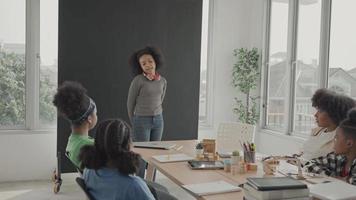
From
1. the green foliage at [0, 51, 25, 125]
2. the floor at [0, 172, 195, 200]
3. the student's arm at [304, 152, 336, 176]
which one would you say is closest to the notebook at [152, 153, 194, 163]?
the student's arm at [304, 152, 336, 176]

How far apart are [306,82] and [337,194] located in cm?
314

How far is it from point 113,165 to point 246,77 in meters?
3.82

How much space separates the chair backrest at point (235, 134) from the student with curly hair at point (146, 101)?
2.10 feet

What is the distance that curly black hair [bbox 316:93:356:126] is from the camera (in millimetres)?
2605

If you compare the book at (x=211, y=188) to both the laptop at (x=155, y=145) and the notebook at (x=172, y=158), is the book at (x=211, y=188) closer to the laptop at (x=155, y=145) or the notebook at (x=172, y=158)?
the notebook at (x=172, y=158)

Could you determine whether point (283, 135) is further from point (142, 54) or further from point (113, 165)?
point (113, 165)

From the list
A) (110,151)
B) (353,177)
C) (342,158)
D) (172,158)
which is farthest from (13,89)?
(353,177)

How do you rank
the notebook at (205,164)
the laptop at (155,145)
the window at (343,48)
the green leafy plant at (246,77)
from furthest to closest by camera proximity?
the green leafy plant at (246,77) → the window at (343,48) → the laptop at (155,145) → the notebook at (205,164)

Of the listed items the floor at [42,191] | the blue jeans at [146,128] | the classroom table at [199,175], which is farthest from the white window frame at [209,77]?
the classroom table at [199,175]

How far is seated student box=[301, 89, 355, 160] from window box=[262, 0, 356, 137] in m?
1.61

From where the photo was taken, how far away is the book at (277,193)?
160 centimetres

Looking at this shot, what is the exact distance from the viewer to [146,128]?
12.3 ft

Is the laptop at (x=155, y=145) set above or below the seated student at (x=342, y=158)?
below

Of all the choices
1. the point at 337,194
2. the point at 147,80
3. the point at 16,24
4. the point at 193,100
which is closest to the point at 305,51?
the point at 193,100
